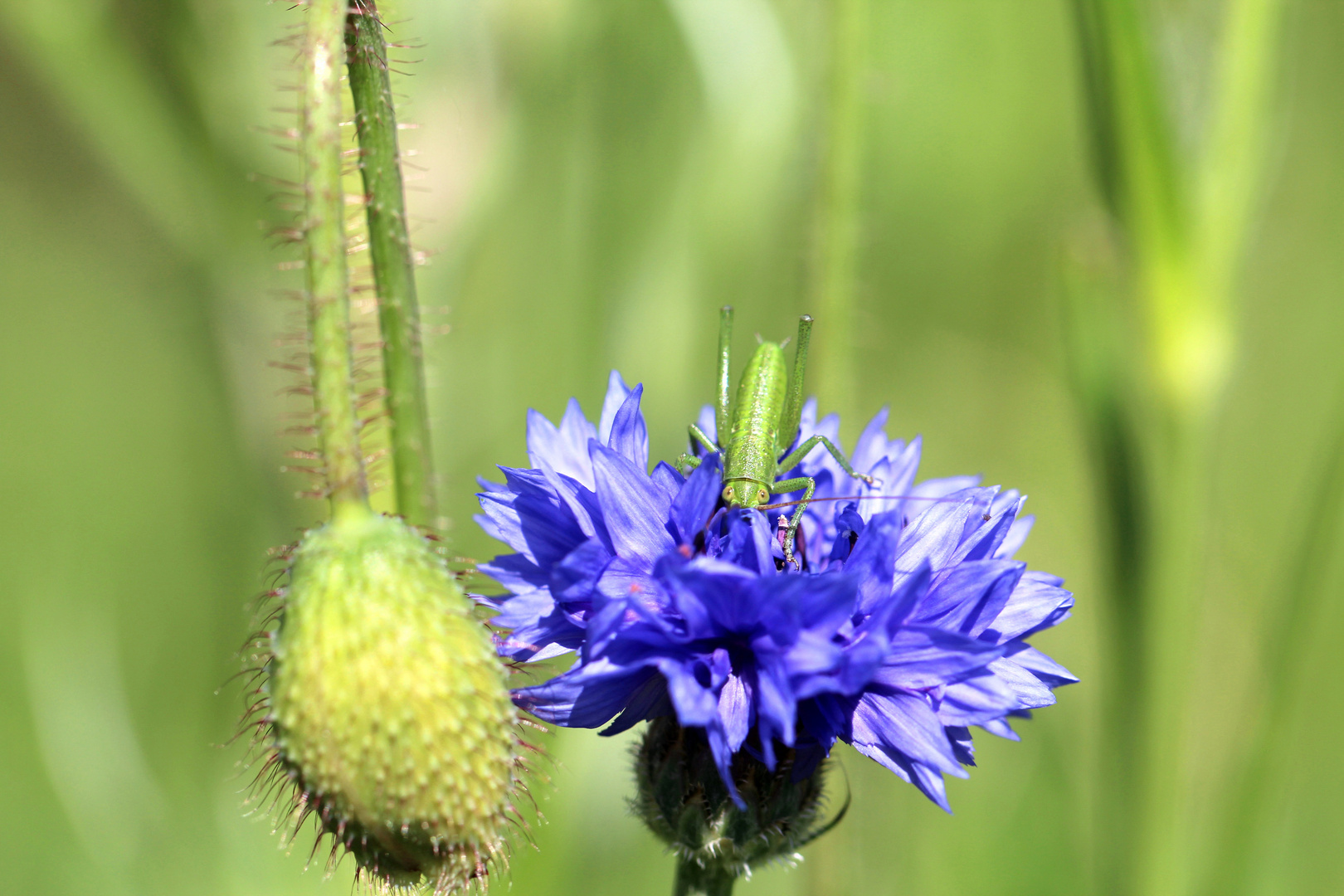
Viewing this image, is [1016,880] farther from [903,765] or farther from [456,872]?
[456,872]

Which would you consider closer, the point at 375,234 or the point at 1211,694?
the point at 375,234

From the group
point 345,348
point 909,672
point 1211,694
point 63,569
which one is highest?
point 345,348

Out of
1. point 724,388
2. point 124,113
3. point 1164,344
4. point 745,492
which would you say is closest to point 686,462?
point 745,492

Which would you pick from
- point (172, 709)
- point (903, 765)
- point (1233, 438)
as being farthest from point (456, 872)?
point (1233, 438)

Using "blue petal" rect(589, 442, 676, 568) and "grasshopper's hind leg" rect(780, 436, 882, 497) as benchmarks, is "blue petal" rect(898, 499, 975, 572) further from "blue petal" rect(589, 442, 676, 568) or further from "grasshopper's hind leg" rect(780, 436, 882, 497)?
"blue petal" rect(589, 442, 676, 568)

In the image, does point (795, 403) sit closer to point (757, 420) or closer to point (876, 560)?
point (757, 420)

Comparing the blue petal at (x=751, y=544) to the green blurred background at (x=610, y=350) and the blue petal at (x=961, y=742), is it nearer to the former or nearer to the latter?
the blue petal at (x=961, y=742)

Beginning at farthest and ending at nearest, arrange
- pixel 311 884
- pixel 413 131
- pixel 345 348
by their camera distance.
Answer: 1. pixel 413 131
2. pixel 311 884
3. pixel 345 348
